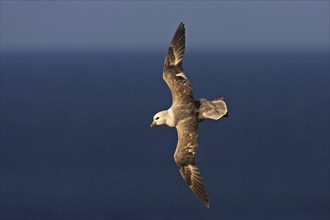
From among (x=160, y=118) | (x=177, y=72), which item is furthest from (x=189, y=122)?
(x=177, y=72)

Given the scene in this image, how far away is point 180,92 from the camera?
23.4 metres

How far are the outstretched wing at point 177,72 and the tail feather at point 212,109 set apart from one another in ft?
2.55

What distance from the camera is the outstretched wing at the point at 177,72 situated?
23192 millimetres

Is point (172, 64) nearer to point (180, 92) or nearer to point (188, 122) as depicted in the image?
point (180, 92)

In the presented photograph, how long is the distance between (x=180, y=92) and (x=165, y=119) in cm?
171

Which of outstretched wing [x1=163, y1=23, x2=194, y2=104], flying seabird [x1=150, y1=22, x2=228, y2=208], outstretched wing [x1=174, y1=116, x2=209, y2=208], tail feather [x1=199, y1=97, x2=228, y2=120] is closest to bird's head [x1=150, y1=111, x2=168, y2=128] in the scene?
flying seabird [x1=150, y1=22, x2=228, y2=208]

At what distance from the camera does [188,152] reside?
71.6ft

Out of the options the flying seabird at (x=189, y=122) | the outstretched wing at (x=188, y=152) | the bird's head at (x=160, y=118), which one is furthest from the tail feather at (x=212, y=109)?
the bird's head at (x=160, y=118)

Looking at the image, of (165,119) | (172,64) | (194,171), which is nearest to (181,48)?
(172,64)

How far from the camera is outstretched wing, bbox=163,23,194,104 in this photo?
23.2 meters

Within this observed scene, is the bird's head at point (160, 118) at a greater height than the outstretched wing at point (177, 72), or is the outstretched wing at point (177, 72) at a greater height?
the outstretched wing at point (177, 72)

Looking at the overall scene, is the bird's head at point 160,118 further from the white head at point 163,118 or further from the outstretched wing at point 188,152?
the outstretched wing at point 188,152

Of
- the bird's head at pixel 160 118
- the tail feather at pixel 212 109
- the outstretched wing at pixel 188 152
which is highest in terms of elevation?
the tail feather at pixel 212 109

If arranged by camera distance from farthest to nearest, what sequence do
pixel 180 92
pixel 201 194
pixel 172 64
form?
1. pixel 172 64
2. pixel 180 92
3. pixel 201 194
